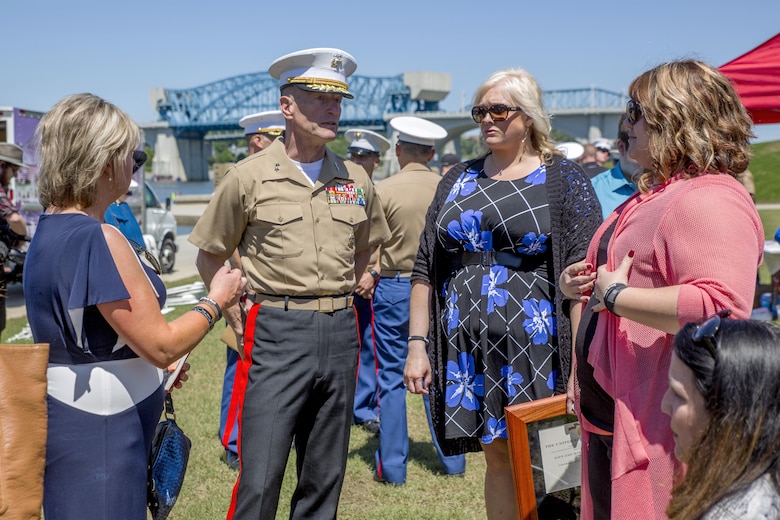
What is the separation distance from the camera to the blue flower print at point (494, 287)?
118 inches

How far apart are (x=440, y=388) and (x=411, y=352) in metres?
0.19

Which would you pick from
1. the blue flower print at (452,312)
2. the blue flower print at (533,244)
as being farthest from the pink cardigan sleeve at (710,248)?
the blue flower print at (452,312)

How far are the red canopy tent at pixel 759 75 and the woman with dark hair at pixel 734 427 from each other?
4145mm

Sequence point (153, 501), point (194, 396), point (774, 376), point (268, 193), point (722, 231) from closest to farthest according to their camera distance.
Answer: point (774, 376) < point (722, 231) < point (153, 501) < point (268, 193) < point (194, 396)

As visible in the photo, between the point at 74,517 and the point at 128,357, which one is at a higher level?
the point at 128,357

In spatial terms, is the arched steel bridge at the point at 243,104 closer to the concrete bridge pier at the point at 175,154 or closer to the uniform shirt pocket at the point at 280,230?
the concrete bridge pier at the point at 175,154

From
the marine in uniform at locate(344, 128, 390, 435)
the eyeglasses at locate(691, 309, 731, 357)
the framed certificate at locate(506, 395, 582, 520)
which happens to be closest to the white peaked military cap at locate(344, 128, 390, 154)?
the marine in uniform at locate(344, 128, 390, 435)

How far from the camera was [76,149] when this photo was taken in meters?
2.20

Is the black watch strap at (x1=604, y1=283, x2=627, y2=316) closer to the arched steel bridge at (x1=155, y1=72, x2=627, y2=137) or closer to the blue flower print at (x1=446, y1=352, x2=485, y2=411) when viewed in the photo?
the blue flower print at (x1=446, y1=352, x2=485, y2=411)

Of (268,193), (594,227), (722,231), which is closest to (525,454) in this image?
(594,227)

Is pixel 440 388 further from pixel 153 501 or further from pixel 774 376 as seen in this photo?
pixel 774 376

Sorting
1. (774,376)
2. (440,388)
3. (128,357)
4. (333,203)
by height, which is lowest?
(440,388)

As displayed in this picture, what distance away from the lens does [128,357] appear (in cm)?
226

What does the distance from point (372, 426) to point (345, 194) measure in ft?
9.41
